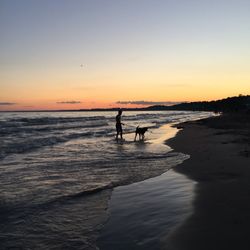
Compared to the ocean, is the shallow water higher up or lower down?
higher up

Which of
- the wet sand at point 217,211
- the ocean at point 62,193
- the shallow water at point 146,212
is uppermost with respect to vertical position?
the wet sand at point 217,211

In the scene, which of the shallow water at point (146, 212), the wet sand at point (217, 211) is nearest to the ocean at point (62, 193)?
the shallow water at point (146, 212)

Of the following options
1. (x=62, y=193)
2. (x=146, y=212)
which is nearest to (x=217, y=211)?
(x=146, y=212)

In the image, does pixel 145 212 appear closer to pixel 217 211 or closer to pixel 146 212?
pixel 146 212

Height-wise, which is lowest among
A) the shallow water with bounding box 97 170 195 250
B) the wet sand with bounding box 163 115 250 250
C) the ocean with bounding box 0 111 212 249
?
the ocean with bounding box 0 111 212 249

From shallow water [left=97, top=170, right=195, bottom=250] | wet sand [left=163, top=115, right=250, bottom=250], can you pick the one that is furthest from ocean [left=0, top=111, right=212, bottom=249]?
wet sand [left=163, top=115, right=250, bottom=250]

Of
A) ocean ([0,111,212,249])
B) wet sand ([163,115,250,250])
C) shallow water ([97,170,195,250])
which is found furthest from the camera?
ocean ([0,111,212,249])

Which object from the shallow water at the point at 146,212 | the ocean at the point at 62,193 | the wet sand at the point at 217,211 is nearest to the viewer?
the wet sand at the point at 217,211

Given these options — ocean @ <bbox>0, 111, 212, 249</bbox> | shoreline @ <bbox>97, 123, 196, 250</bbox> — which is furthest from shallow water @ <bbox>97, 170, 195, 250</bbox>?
ocean @ <bbox>0, 111, 212, 249</bbox>

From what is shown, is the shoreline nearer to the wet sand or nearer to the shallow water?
the shallow water

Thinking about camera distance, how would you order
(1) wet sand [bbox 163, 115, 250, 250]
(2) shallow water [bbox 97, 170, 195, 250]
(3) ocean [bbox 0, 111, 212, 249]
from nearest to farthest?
(1) wet sand [bbox 163, 115, 250, 250] < (2) shallow water [bbox 97, 170, 195, 250] < (3) ocean [bbox 0, 111, 212, 249]

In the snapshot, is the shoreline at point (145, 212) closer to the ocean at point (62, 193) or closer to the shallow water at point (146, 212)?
the shallow water at point (146, 212)

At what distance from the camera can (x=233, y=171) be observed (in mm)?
9578

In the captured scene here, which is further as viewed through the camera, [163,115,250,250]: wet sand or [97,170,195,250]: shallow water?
[97,170,195,250]: shallow water
